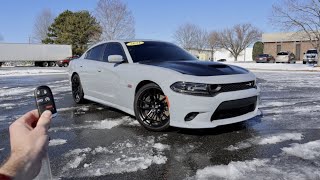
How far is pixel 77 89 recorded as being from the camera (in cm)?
765

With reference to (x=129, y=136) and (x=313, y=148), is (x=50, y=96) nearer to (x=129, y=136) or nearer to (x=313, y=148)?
(x=129, y=136)

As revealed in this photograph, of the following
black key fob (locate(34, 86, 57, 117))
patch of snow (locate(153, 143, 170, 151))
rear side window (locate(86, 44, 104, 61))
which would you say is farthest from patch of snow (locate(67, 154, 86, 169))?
rear side window (locate(86, 44, 104, 61))

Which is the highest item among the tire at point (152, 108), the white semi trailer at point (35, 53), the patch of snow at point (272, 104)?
the white semi trailer at point (35, 53)

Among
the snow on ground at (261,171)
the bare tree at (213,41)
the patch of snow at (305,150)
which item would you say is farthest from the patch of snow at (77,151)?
the bare tree at (213,41)

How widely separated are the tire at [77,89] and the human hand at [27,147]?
594cm

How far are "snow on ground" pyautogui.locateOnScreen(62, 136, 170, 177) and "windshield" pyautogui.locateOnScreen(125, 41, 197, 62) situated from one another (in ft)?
5.64

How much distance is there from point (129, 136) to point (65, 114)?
2279mm

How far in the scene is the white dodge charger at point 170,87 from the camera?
14.5ft

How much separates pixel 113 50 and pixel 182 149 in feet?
9.27

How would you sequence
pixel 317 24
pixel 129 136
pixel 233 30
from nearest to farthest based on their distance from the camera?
pixel 129 136, pixel 317 24, pixel 233 30

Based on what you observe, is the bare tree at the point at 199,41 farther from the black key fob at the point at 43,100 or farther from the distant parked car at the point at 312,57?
the black key fob at the point at 43,100

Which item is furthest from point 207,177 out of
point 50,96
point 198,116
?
point 50,96

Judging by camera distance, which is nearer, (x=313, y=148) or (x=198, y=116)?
(x=313, y=148)

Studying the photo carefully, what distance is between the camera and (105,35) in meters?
38.3
